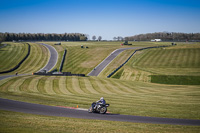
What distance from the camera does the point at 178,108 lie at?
930 inches

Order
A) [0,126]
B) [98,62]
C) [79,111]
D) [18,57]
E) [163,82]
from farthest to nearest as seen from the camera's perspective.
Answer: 1. [18,57]
2. [98,62]
3. [163,82]
4. [79,111]
5. [0,126]

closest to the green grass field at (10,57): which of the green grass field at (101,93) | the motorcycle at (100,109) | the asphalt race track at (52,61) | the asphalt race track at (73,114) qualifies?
the green grass field at (101,93)

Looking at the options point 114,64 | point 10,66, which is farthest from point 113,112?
point 10,66

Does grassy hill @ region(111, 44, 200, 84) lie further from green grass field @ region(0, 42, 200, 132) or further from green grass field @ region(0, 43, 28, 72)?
green grass field @ region(0, 43, 28, 72)

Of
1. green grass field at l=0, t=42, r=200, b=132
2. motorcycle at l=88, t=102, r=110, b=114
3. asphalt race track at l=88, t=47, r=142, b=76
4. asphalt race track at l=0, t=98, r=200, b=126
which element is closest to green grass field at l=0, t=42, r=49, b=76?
green grass field at l=0, t=42, r=200, b=132

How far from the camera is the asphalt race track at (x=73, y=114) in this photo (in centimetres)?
1833

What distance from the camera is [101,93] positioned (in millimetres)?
37219

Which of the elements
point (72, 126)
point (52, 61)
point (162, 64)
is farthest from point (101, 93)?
point (52, 61)

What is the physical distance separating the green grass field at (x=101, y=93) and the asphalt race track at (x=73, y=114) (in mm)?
1395

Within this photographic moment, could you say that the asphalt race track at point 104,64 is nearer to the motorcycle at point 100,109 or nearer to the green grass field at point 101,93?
the green grass field at point 101,93

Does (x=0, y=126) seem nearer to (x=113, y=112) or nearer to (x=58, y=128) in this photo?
(x=58, y=128)

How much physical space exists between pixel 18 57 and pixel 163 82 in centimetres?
6999

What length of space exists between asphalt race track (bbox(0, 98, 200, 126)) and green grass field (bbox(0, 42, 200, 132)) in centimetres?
139

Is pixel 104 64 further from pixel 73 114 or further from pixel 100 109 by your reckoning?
pixel 73 114
